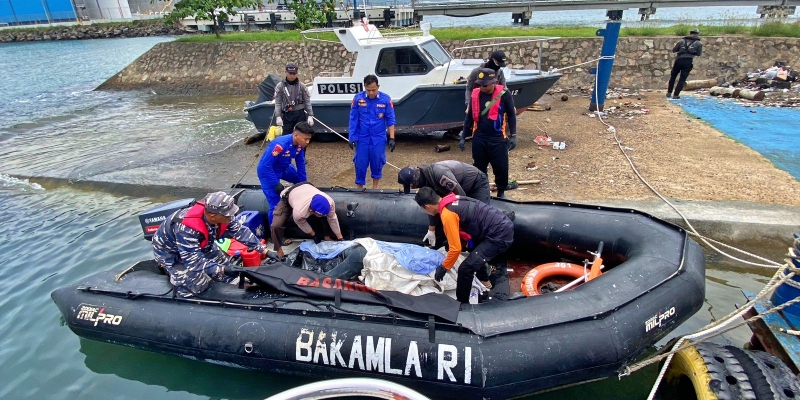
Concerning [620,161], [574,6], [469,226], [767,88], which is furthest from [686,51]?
[574,6]

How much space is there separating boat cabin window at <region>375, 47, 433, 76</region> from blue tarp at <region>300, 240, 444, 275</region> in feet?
13.9

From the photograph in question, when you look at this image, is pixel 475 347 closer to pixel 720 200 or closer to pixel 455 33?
pixel 720 200

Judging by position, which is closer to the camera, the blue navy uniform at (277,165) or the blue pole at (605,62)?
the blue navy uniform at (277,165)

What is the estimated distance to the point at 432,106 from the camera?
759 centimetres

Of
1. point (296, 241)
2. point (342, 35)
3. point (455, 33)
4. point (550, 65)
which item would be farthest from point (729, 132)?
point (455, 33)

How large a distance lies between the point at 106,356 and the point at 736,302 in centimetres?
569

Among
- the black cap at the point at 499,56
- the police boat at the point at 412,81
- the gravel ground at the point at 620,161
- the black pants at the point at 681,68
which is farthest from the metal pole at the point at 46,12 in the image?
the black pants at the point at 681,68

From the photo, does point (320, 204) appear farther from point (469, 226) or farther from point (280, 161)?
point (469, 226)

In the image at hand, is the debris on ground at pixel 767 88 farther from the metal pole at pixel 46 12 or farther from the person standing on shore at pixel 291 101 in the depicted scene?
the metal pole at pixel 46 12

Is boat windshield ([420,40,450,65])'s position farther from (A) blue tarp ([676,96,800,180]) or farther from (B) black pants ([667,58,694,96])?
(B) black pants ([667,58,694,96])

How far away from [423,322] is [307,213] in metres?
1.80

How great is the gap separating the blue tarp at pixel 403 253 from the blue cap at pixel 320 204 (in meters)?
0.40

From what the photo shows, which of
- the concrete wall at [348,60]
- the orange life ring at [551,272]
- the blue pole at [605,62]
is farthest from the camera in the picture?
the concrete wall at [348,60]

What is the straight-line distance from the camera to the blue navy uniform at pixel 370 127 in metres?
5.63
